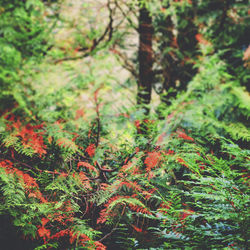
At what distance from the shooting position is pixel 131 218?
1165 mm

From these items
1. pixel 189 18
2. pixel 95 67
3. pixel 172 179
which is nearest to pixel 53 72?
pixel 95 67

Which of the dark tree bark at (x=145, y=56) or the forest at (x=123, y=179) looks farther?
the dark tree bark at (x=145, y=56)

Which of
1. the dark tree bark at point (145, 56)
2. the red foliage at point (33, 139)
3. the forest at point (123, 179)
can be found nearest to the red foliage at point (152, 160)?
the forest at point (123, 179)

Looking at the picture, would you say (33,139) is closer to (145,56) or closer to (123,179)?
(123,179)

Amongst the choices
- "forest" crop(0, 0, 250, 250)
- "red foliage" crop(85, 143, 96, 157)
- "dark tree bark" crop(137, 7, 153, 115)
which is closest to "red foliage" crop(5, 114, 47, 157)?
"forest" crop(0, 0, 250, 250)

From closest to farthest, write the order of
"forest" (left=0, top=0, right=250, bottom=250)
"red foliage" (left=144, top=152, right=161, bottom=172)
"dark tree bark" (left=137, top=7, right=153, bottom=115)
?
"forest" (left=0, top=0, right=250, bottom=250) < "red foliage" (left=144, top=152, right=161, bottom=172) < "dark tree bark" (left=137, top=7, right=153, bottom=115)

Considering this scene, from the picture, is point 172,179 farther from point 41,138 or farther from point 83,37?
point 83,37

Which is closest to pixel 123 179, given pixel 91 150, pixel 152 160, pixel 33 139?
pixel 152 160

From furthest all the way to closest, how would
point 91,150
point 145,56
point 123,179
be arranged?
1. point 145,56
2. point 91,150
3. point 123,179

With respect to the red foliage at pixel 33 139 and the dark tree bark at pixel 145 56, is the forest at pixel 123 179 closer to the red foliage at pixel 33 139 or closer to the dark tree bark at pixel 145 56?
the red foliage at pixel 33 139

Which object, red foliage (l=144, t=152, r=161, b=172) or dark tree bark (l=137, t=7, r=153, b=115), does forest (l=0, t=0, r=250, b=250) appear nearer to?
red foliage (l=144, t=152, r=161, b=172)

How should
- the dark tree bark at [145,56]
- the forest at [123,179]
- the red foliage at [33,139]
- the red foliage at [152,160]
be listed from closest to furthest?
the forest at [123,179]
the red foliage at [152,160]
the red foliage at [33,139]
the dark tree bark at [145,56]

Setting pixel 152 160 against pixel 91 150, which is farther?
pixel 91 150

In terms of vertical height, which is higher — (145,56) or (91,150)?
(145,56)
